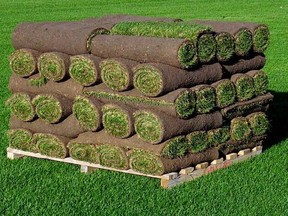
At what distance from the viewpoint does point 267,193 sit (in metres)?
9.32

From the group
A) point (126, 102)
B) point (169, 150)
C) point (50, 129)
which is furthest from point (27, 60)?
point (169, 150)

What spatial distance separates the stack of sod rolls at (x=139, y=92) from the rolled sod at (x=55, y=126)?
0.05 ft

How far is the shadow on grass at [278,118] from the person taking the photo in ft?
41.2

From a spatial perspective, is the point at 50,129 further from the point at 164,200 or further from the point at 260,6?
the point at 260,6

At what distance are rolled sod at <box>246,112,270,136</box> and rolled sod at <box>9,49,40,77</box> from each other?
326 cm

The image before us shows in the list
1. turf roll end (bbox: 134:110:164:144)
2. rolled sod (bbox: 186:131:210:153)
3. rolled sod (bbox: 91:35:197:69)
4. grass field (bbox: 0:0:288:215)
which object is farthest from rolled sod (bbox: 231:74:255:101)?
turf roll end (bbox: 134:110:164:144)

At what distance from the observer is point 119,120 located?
979cm

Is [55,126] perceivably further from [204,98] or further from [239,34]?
[239,34]

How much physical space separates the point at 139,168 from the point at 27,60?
2386mm

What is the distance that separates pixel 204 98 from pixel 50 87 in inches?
86.3

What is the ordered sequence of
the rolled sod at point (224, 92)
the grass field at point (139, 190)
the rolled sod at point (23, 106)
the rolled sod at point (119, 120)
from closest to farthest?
the grass field at point (139, 190), the rolled sod at point (119, 120), the rolled sod at point (224, 92), the rolled sod at point (23, 106)

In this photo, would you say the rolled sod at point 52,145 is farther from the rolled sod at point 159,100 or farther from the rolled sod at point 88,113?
the rolled sod at point 159,100

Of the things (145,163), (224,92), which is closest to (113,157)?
(145,163)

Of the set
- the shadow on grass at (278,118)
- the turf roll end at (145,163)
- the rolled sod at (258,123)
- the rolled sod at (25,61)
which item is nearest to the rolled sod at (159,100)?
the turf roll end at (145,163)
